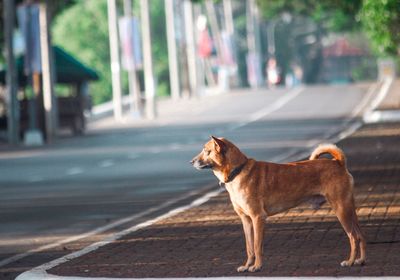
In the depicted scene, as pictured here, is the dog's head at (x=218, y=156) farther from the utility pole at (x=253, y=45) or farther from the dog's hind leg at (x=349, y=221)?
the utility pole at (x=253, y=45)

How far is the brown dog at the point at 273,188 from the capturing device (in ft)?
41.5

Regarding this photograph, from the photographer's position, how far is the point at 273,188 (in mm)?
12805

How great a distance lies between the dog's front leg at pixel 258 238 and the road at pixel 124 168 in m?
2.82

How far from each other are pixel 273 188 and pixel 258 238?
459 mm

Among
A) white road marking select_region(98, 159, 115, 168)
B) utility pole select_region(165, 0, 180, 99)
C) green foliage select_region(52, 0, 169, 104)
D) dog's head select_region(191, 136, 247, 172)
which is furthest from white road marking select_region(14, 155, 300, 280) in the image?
green foliage select_region(52, 0, 169, 104)

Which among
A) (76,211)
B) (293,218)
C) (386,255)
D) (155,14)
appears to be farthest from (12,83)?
(155,14)

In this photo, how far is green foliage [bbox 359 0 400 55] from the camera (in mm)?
39844

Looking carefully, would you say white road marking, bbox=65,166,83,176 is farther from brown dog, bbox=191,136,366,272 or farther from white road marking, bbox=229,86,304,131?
brown dog, bbox=191,136,366,272

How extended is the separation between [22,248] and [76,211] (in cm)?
488

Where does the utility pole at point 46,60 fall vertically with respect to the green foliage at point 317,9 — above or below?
below

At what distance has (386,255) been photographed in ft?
44.2

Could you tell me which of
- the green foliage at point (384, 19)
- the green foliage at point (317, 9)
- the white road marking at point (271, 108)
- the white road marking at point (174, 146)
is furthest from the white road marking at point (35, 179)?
the green foliage at point (317, 9)

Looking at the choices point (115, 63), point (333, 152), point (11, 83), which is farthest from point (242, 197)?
point (115, 63)

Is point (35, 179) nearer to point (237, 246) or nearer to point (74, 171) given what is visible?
point (74, 171)
